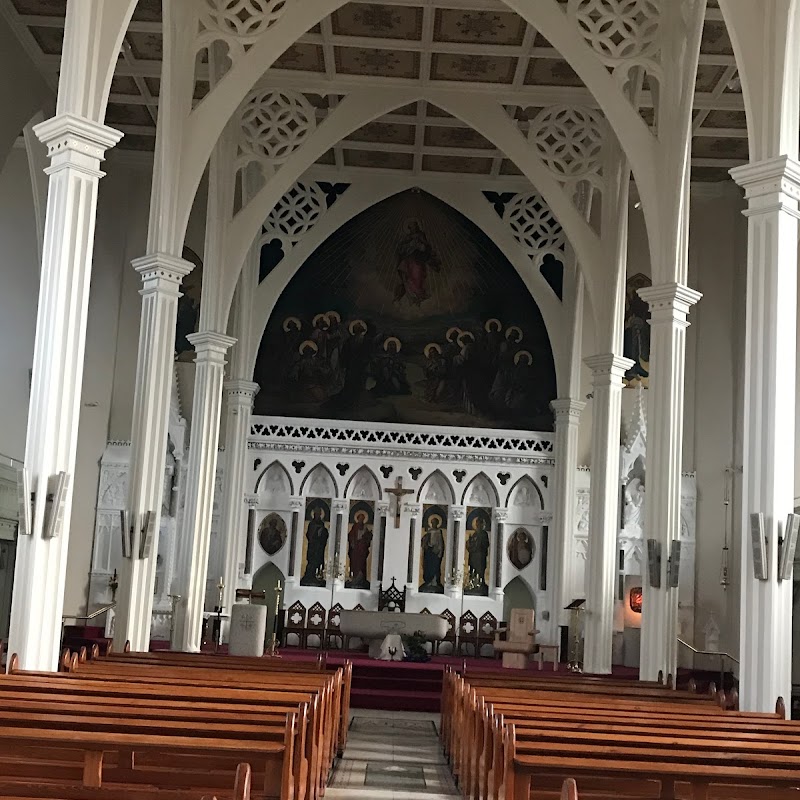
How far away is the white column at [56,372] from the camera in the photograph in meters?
9.83

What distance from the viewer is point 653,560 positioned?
14.0 meters

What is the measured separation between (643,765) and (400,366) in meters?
19.5

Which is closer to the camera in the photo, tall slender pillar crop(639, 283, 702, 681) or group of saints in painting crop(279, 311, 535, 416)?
tall slender pillar crop(639, 283, 702, 681)

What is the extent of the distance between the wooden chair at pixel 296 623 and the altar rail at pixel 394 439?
332cm

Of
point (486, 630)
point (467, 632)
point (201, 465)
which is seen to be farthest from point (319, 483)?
point (201, 465)

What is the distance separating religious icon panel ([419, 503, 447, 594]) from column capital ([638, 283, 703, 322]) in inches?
425

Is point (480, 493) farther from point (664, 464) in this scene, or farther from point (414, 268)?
point (664, 464)

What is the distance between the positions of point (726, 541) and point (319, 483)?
8.32 m

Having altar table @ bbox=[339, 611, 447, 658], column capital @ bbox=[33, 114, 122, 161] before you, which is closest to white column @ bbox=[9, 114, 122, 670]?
column capital @ bbox=[33, 114, 122, 161]

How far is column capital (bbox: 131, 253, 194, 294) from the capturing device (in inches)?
579

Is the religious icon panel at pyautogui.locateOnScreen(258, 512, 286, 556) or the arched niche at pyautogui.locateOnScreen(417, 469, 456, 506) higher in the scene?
the arched niche at pyautogui.locateOnScreen(417, 469, 456, 506)

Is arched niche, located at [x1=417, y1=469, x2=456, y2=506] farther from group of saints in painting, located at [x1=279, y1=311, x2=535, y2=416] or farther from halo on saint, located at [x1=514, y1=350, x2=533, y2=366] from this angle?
halo on saint, located at [x1=514, y1=350, x2=533, y2=366]

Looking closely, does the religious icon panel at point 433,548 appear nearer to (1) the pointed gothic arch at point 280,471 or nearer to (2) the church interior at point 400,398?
(2) the church interior at point 400,398

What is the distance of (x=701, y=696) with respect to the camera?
424 inches
